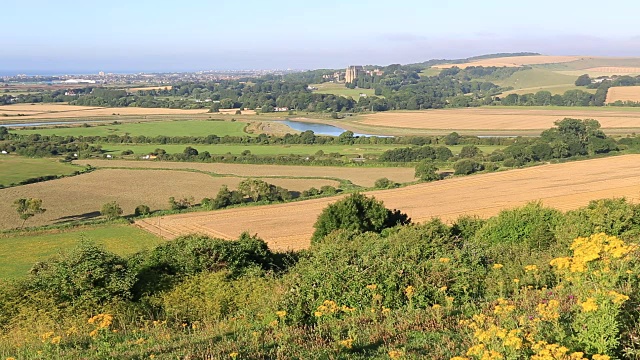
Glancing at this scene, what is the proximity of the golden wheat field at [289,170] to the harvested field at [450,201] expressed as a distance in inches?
320

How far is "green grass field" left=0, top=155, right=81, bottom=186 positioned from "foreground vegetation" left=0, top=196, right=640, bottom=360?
4352 cm

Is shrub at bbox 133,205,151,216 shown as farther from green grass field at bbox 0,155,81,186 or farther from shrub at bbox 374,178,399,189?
green grass field at bbox 0,155,81,186

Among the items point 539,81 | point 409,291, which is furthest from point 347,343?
point 539,81

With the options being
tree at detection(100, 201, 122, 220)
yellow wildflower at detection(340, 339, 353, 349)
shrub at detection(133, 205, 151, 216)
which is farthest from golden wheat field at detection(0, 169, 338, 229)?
yellow wildflower at detection(340, 339, 353, 349)

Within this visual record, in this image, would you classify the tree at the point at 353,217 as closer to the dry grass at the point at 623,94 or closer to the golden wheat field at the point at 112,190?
the golden wheat field at the point at 112,190

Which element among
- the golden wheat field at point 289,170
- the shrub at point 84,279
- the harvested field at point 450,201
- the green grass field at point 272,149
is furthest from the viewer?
the green grass field at point 272,149

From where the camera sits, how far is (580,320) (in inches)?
243

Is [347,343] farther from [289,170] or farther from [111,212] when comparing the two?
[289,170]

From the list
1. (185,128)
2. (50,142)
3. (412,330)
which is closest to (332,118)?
(185,128)

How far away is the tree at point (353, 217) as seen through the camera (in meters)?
25.3

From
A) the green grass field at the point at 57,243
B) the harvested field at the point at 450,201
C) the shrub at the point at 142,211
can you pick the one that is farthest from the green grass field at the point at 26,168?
the harvested field at the point at 450,201

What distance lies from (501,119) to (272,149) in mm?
49209

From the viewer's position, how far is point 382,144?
256 feet

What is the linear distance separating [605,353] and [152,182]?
2013 inches
